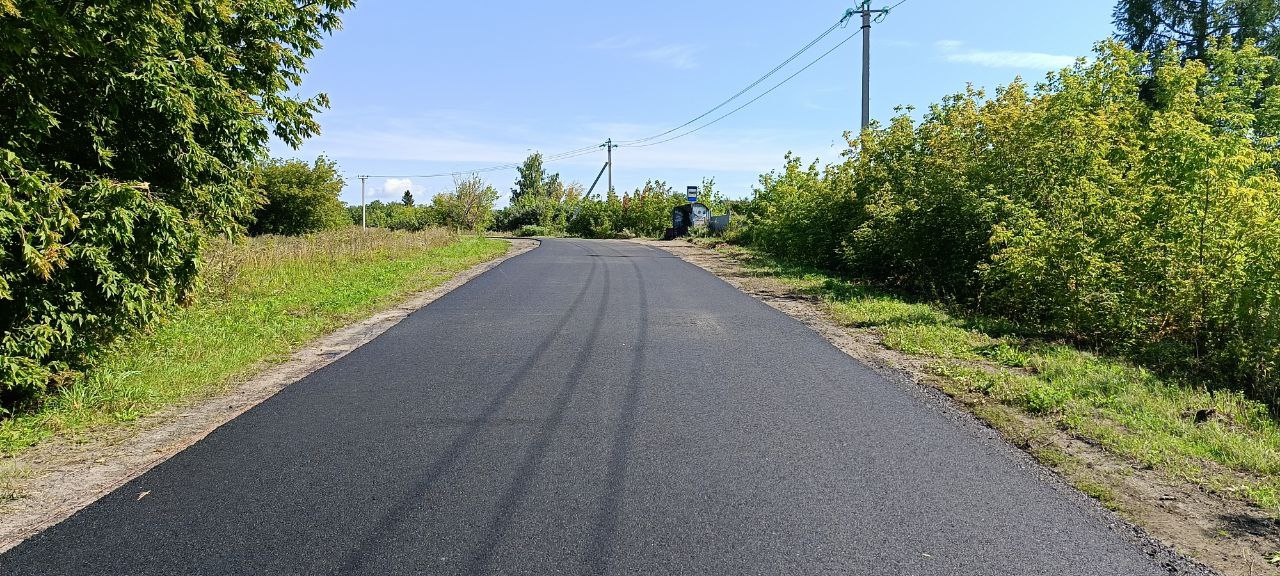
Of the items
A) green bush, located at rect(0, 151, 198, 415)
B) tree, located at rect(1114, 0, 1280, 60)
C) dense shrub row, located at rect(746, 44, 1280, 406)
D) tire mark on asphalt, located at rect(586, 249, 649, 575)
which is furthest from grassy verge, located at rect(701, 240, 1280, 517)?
tree, located at rect(1114, 0, 1280, 60)

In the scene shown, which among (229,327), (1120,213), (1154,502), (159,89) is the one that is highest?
(159,89)

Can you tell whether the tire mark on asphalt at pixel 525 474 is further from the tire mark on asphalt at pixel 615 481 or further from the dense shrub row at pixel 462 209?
the dense shrub row at pixel 462 209

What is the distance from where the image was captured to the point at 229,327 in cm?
944

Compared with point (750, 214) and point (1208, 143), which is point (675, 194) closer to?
point (750, 214)

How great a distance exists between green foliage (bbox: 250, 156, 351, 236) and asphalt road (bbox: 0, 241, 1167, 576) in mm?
26606

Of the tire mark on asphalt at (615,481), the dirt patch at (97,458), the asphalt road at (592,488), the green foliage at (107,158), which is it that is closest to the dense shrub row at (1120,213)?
the asphalt road at (592,488)

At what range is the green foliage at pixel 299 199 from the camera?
1220 inches

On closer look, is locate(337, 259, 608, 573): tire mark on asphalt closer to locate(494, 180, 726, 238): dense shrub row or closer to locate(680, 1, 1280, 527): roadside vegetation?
locate(680, 1, 1280, 527): roadside vegetation

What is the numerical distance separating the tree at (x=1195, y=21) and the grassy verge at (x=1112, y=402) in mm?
23894

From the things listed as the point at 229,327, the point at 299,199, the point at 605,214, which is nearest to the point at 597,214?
the point at 605,214

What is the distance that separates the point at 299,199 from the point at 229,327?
2400 cm

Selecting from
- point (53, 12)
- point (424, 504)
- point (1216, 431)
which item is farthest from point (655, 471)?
point (53, 12)

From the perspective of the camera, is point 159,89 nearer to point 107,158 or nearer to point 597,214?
point 107,158

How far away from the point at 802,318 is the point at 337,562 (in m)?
9.19
